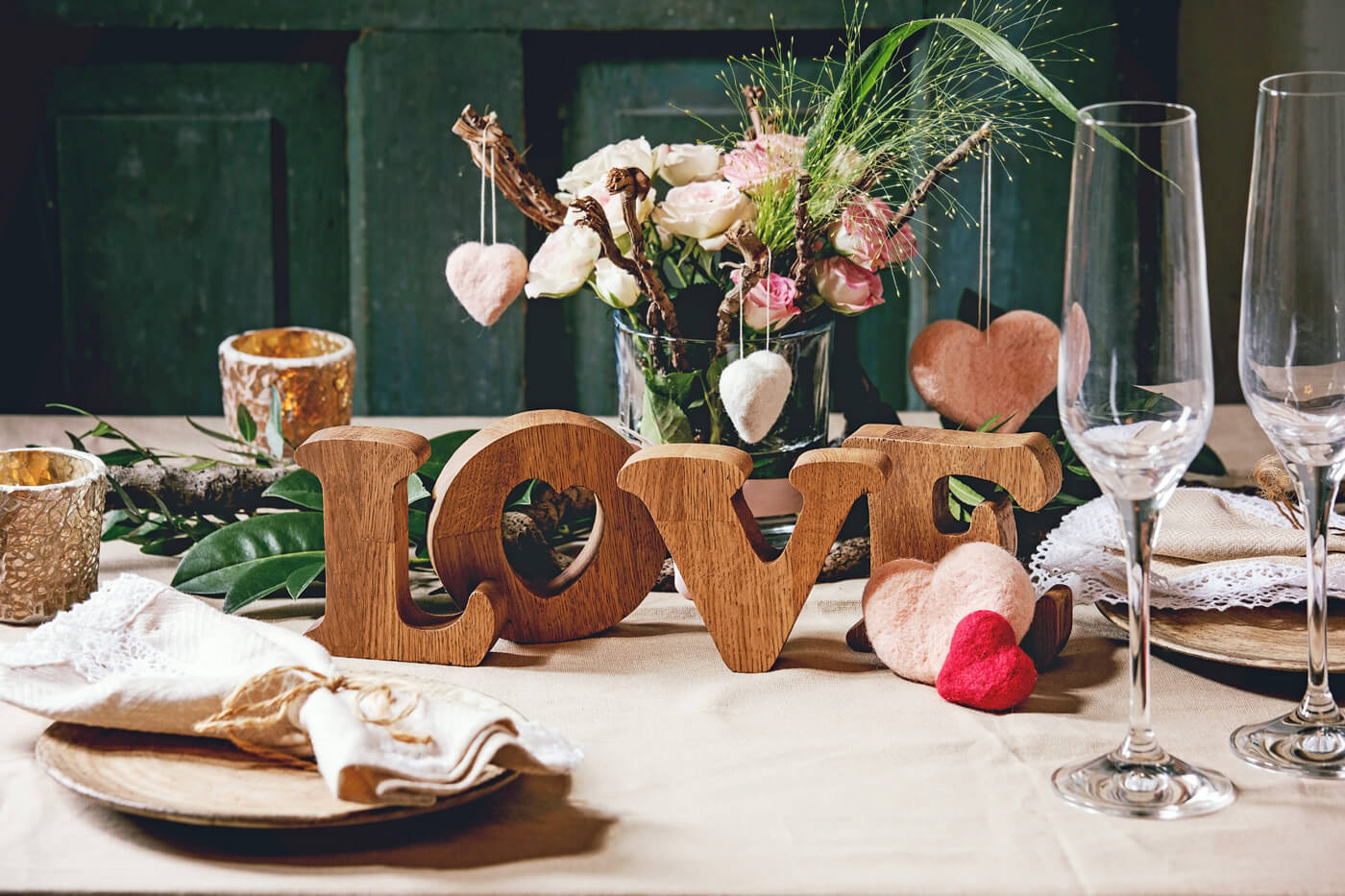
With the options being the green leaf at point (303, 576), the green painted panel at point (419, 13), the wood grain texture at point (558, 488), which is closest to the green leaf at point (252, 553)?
the green leaf at point (303, 576)

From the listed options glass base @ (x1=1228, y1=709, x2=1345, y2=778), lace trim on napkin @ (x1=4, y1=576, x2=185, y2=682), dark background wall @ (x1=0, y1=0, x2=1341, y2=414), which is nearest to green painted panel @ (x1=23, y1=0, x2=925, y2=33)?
dark background wall @ (x1=0, y1=0, x2=1341, y2=414)

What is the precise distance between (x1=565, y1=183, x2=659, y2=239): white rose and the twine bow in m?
0.40

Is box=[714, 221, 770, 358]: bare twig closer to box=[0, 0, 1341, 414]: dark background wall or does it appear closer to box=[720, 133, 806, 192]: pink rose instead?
box=[720, 133, 806, 192]: pink rose

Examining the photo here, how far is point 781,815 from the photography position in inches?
27.0

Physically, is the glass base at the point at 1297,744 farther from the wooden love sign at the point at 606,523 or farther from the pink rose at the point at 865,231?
the pink rose at the point at 865,231

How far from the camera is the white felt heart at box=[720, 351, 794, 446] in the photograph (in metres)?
0.92

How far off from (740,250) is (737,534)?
205 millimetres

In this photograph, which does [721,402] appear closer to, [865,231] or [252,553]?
[865,231]

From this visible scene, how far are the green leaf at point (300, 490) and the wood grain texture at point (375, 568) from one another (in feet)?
0.49

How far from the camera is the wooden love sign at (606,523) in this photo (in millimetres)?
881

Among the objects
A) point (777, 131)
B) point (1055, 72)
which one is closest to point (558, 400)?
point (1055, 72)

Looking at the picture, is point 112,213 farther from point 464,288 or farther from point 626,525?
point 626,525

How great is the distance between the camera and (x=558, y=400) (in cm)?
234

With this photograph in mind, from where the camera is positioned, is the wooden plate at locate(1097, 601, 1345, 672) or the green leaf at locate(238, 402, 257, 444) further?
the green leaf at locate(238, 402, 257, 444)
